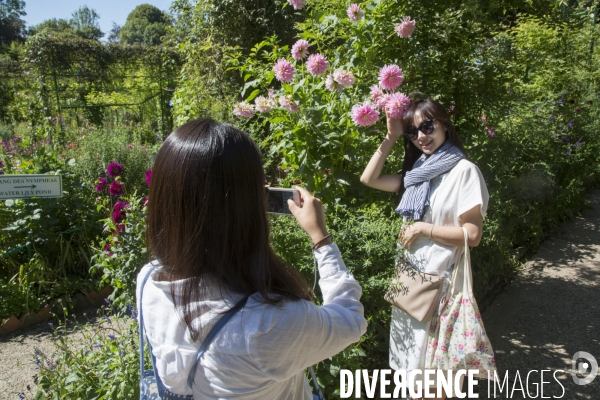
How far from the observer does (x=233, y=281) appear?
0.96 meters

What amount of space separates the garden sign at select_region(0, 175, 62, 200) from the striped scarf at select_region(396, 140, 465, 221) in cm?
263

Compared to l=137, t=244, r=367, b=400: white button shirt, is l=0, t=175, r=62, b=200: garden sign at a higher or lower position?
higher

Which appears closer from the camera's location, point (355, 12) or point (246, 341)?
point (246, 341)

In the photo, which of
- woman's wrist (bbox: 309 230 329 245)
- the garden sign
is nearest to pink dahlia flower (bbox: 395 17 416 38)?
woman's wrist (bbox: 309 230 329 245)

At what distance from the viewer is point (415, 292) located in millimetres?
2014

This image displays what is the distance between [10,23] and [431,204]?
58.8 meters

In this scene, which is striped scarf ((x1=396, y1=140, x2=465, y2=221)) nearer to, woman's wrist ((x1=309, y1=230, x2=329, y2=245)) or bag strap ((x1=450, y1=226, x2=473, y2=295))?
bag strap ((x1=450, y1=226, x2=473, y2=295))

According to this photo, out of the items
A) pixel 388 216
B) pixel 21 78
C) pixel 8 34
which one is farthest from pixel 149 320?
pixel 8 34

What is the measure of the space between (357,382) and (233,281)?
4.82ft

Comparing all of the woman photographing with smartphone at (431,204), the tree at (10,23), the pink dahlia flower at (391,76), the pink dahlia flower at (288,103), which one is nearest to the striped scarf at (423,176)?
the woman photographing with smartphone at (431,204)

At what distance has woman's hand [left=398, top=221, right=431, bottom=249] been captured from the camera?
2004 millimetres

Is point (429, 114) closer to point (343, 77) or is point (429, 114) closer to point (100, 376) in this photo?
point (343, 77)

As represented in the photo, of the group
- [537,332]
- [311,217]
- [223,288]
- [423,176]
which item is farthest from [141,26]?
[223,288]

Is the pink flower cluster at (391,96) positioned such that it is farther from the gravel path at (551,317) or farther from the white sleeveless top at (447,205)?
the gravel path at (551,317)
